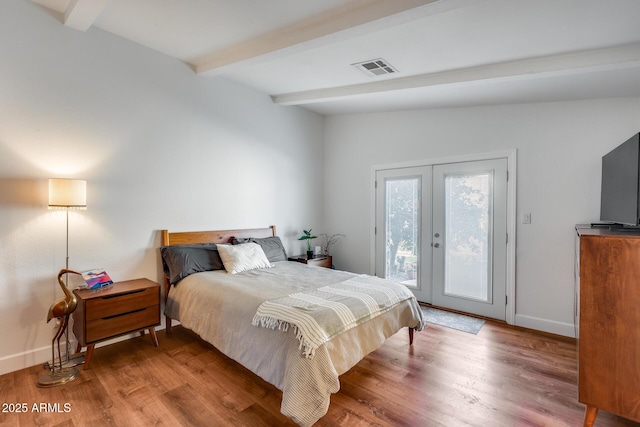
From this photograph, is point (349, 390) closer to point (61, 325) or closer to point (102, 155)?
point (61, 325)

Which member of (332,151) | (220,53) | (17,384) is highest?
(220,53)

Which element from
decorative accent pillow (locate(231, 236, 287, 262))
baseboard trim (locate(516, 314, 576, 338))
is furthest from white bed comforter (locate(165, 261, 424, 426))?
baseboard trim (locate(516, 314, 576, 338))

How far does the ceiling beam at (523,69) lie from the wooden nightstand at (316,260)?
2.31 m

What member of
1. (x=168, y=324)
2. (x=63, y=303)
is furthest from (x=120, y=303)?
(x=168, y=324)

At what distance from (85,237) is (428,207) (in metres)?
3.91

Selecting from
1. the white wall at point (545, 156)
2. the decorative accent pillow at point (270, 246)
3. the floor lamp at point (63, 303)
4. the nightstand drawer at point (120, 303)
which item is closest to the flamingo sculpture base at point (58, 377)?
the floor lamp at point (63, 303)

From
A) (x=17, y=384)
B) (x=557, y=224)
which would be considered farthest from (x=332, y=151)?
(x=17, y=384)

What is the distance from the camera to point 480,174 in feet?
12.2

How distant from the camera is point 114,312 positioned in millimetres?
2547

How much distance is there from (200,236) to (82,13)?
227 cm

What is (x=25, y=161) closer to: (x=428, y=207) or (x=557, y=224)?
(x=428, y=207)

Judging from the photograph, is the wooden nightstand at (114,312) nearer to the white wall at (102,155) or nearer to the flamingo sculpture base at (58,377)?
the flamingo sculpture base at (58,377)

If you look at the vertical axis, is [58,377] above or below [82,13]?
below

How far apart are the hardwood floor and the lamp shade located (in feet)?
4.49
